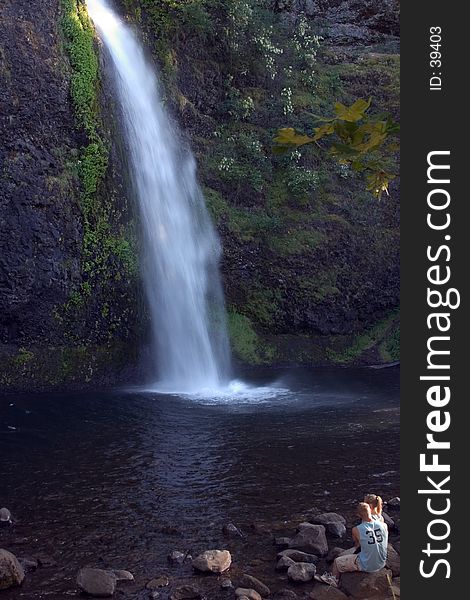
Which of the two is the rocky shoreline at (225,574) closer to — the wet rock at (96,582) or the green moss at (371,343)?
the wet rock at (96,582)

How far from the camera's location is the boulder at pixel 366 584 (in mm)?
5242

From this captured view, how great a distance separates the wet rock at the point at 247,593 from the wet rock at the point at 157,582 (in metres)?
0.63

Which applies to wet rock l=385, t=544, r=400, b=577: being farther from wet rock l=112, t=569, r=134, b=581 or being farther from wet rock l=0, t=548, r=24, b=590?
wet rock l=0, t=548, r=24, b=590

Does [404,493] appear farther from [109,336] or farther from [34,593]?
[109,336]

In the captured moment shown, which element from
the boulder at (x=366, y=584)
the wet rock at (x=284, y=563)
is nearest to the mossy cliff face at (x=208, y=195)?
the wet rock at (x=284, y=563)

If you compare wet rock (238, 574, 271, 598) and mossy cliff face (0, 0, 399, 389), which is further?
mossy cliff face (0, 0, 399, 389)

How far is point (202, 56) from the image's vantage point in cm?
1891

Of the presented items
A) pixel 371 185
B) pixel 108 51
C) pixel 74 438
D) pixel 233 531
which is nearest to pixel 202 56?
pixel 108 51

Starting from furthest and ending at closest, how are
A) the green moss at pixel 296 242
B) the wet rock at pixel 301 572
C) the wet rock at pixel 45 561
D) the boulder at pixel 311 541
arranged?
the green moss at pixel 296 242 < the boulder at pixel 311 541 < the wet rock at pixel 45 561 < the wet rock at pixel 301 572

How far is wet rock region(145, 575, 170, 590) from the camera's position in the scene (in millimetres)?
5406

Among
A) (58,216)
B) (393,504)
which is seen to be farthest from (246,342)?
(393,504)

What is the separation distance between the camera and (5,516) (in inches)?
266

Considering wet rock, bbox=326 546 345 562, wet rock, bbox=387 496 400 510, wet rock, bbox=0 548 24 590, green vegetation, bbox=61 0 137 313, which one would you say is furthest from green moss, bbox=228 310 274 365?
wet rock, bbox=0 548 24 590

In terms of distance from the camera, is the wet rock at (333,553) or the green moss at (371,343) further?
the green moss at (371,343)
